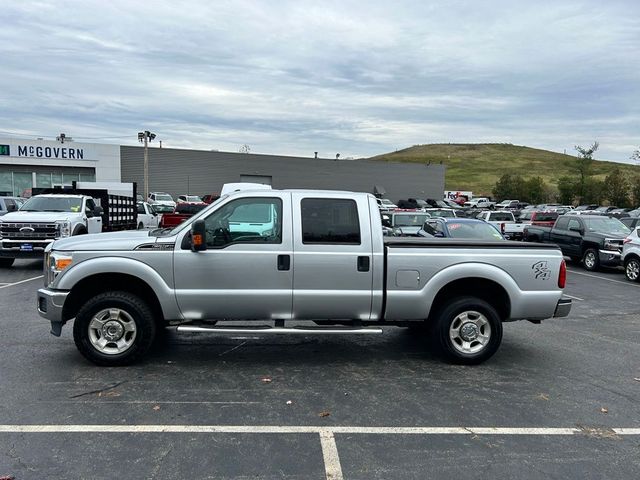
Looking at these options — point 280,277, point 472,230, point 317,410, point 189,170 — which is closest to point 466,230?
point 472,230

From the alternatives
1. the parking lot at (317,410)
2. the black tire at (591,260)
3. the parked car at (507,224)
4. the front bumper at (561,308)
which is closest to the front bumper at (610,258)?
the black tire at (591,260)

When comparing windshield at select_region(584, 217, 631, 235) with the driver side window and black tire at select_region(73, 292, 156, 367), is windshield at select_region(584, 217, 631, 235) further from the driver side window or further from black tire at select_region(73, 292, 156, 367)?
black tire at select_region(73, 292, 156, 367)

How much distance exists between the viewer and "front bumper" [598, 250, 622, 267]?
14.5 m

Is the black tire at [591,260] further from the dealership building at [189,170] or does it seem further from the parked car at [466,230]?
the dealership building at [189,170]

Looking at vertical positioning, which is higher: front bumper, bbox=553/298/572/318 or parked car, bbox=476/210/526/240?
parked car, bbox=476/210/526/240

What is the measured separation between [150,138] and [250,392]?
4150 centimetres

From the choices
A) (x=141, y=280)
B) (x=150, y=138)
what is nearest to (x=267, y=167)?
(x=150, y=138)

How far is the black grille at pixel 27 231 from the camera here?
12402 mm

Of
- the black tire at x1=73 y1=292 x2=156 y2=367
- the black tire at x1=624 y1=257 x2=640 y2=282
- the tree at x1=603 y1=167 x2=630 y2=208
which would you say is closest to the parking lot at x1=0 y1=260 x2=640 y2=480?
the black tire at x1=73 y1=292 x2=156 y2=367

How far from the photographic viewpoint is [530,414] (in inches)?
177

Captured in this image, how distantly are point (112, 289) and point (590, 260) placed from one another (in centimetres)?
1427

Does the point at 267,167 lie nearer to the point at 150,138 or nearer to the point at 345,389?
the point at 150,138

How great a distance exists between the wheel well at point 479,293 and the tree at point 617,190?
177 ft

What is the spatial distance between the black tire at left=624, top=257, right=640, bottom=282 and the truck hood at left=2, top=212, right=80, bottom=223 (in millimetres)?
14621
